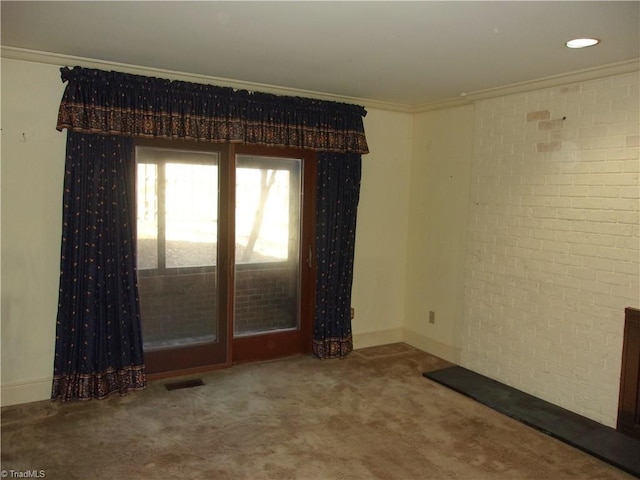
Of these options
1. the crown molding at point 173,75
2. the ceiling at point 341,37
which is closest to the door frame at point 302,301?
the crown molding at point 173,75

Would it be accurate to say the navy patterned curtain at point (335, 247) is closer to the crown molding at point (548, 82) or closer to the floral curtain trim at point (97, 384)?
the crown molding at point (548, 82)

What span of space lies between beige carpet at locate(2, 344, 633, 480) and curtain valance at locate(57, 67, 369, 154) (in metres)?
1.98

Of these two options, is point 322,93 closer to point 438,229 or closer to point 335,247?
point 335,247

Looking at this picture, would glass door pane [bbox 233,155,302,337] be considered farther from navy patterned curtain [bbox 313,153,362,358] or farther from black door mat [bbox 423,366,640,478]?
black door mat [bbox 423,366,640,478]

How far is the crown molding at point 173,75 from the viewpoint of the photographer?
329 centimetres

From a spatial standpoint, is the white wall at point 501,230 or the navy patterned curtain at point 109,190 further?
the navy patterned curtain at point 109,190

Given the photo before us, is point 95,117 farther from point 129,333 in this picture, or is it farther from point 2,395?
point 2,395

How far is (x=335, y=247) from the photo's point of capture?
15.2 ft

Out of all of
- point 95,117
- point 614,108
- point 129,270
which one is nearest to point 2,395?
point 129,270

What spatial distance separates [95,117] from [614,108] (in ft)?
11.7

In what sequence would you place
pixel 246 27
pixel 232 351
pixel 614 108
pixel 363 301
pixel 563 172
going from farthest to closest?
pixel 363 301
pixel 232 351
pixel 563 172
pixel 614 108
pixel 246 27

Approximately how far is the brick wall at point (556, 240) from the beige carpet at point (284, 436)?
57 cm

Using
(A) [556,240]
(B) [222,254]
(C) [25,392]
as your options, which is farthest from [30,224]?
(A) [556,240]

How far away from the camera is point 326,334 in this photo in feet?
15.1
